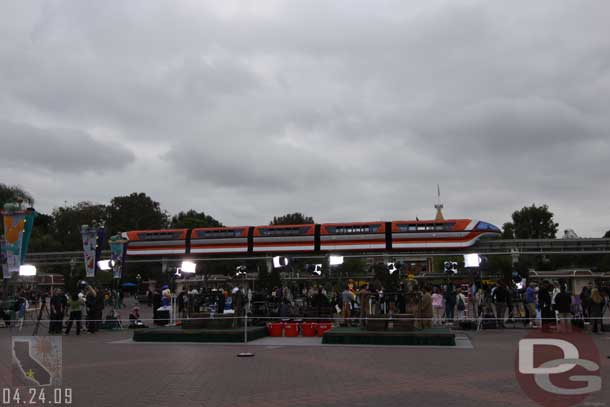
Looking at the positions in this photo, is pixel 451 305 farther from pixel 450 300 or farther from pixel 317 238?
pixel 317 238

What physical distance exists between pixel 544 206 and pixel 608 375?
8650cm

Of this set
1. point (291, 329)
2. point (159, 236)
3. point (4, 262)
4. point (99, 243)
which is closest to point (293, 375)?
point (291, 329)

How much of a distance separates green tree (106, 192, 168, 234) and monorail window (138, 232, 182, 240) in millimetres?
40500

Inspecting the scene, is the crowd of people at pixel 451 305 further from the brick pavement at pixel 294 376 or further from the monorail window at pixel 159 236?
the monorail window at pixel 159 236

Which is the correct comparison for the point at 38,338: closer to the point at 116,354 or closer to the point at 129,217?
the point at 116,354

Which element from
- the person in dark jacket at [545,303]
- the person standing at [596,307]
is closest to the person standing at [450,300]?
the person in dark jacket at [545,303]

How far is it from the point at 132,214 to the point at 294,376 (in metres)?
80.8

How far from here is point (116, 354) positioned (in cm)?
1323

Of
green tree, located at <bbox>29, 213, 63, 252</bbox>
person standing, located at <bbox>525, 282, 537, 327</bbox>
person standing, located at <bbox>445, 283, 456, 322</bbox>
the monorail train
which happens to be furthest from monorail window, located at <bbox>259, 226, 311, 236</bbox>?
green tree, located at <bbox>29, 213, 63, 252</bbox>

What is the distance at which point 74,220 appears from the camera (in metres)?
80.0

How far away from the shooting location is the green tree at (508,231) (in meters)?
88.7

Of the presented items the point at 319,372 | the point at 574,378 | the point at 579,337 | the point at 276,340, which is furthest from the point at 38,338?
the point at 579,337

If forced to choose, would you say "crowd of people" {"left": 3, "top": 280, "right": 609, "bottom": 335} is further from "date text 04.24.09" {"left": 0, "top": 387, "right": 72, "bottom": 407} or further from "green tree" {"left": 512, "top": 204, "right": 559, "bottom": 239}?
"green tree" {"left": 512, "top": 204, "right": 559, "bottom": 239}

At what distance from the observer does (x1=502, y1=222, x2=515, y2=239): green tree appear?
88.7m
